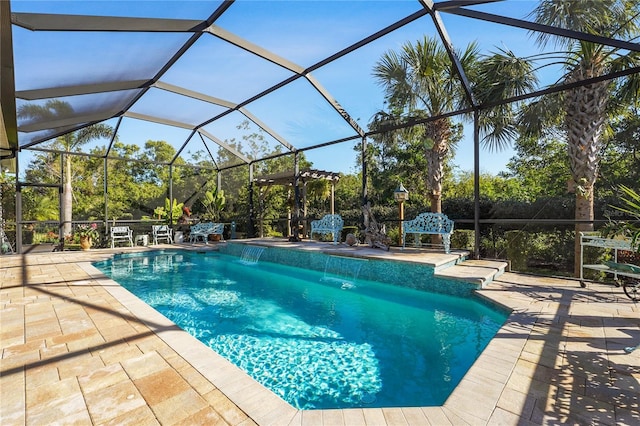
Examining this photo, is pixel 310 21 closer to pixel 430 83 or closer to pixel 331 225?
pixel 430 83

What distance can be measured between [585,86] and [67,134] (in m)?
17.1

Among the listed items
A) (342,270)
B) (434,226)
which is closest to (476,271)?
(434,226)

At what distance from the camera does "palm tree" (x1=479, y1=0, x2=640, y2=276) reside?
5438mm

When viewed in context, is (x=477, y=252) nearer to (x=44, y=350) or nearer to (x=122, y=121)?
(x=44, y=350)

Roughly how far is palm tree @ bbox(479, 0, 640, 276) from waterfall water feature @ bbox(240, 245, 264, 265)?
713cm

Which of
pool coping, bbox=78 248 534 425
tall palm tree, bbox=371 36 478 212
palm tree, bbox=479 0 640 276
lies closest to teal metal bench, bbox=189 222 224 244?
tall palm tree, bbox=371 36 478 212

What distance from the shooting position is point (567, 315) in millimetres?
3600

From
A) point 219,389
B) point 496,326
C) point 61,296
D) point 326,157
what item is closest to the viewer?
point 219,389

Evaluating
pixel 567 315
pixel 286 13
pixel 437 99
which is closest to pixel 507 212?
pixel 437 99

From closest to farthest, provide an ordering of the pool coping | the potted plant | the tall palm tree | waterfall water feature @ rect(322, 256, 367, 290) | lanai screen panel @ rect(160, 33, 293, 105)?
the pool coping, lanai screen panel @ rect(160, 33, 293, 105), waterfall water feature @ rect(322, 256, 367, 290), the tall palm tree, the potted plant

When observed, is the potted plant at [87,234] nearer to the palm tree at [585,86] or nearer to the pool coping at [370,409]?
the pool coping at [370,409]

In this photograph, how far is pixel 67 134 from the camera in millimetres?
12805

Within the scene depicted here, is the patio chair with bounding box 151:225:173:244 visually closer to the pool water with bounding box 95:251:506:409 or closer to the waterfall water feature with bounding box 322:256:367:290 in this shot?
the pool water with bounding box 95:251:506:409

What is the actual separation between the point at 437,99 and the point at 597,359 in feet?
22.6
